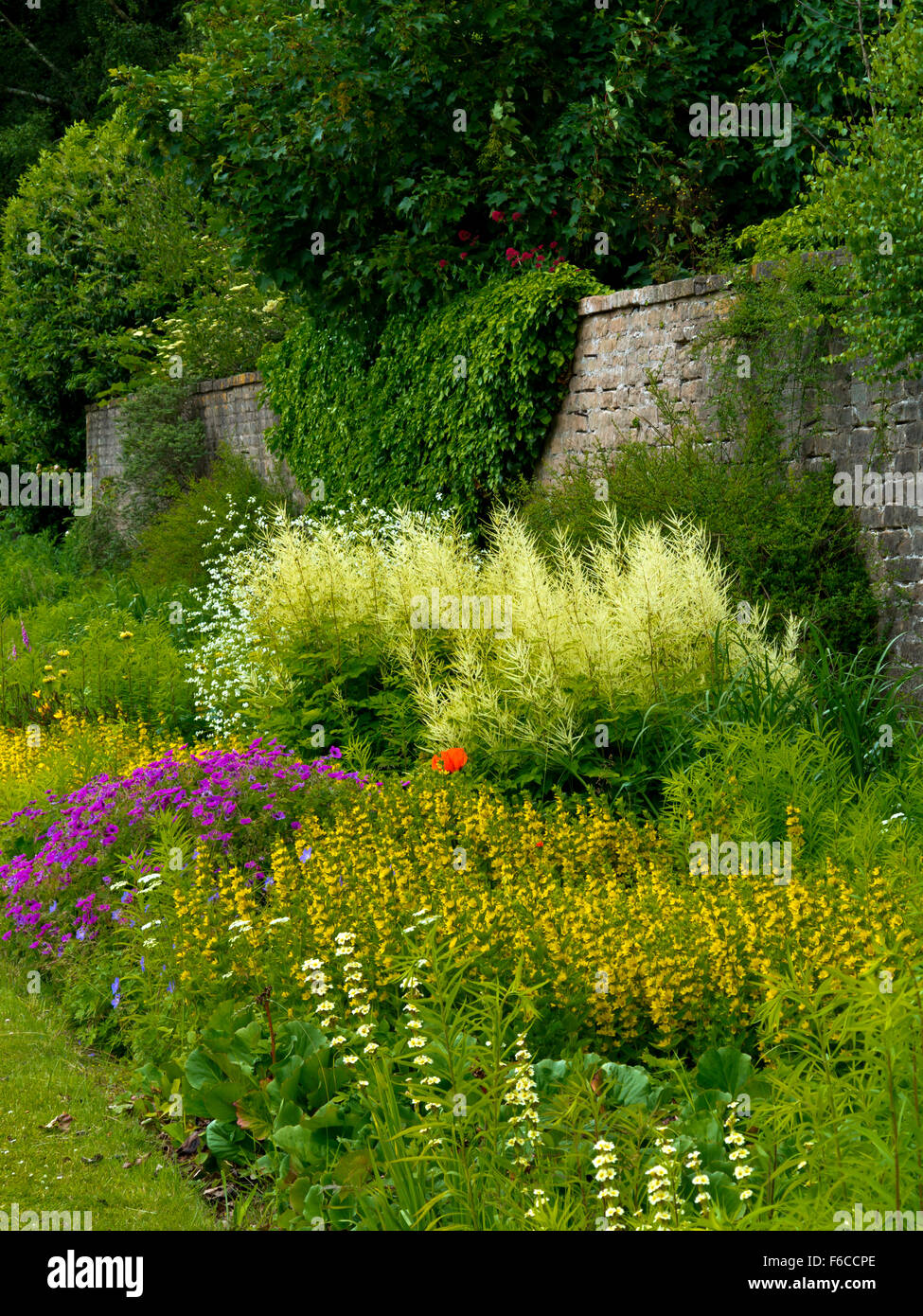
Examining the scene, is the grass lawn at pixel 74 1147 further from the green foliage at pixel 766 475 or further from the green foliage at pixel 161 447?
the green foliage at pixel 161 447

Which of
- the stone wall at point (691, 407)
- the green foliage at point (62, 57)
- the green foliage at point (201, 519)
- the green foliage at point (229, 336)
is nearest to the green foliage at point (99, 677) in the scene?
the green foliage at point (201, 519)

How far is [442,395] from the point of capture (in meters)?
10.7

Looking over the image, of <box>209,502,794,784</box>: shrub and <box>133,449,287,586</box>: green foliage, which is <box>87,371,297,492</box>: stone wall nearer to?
<box>133,449,287,586</box>: green foliage

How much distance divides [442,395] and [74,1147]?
25.0 feet

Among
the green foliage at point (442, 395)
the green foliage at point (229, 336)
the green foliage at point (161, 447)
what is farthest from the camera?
the green foliage at point (229, 336)

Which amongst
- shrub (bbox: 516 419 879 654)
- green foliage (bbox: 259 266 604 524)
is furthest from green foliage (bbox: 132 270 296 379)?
shrub (bbox: 516 419 879 654)

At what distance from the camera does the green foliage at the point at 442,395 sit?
9.87 metres

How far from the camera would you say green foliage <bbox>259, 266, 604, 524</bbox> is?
987 cm

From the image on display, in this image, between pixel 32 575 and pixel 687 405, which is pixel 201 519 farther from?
pixel 687 405

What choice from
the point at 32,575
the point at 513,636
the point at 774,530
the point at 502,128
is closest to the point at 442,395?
the point at 502,128

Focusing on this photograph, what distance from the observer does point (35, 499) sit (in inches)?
795

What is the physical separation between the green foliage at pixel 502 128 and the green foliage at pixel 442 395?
2.21 feet

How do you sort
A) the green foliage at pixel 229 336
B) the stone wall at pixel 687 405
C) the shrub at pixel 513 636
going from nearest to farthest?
the shrub at pixel 513 636 → the stone wall at pixel 687 405 → the green foliage at pixel 229 336

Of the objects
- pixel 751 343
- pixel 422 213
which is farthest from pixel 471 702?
pixel 422 213
